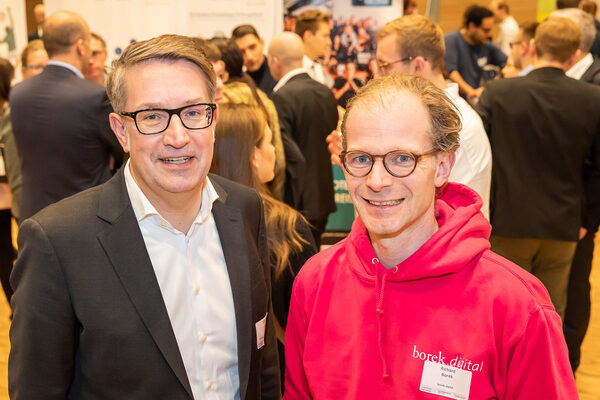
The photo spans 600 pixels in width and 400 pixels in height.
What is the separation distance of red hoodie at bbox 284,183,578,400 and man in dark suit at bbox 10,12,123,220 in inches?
91.0

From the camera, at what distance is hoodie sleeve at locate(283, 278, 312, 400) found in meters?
1.54

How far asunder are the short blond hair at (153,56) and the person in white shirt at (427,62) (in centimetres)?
158

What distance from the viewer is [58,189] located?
352cm

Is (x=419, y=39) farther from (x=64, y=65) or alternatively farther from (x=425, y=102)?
(x=64, y=65)

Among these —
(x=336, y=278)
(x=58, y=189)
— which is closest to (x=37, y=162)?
(x=58, y=189)

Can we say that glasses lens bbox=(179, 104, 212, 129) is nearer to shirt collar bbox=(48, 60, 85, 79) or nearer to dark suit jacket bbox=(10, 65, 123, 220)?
dark suit jacket bbox=(10, 65, 123, 220)

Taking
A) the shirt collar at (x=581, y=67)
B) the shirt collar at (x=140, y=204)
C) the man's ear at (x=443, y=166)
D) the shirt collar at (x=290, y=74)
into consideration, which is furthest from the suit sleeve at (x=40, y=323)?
the shirt collar at (x=581, y=67)

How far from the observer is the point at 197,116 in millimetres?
1533

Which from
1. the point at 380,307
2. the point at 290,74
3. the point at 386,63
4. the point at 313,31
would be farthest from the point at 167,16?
the point at 380,307

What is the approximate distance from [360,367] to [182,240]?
0.54 metres

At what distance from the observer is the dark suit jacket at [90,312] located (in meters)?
1.38

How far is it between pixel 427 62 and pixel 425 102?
1.71 metres

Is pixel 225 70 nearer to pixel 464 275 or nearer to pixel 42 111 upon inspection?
pixel 42 111

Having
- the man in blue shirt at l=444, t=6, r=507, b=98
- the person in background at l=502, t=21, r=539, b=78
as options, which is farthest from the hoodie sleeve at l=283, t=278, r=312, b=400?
the man in blue shirt at l=444, t=6, r=507, b=98
